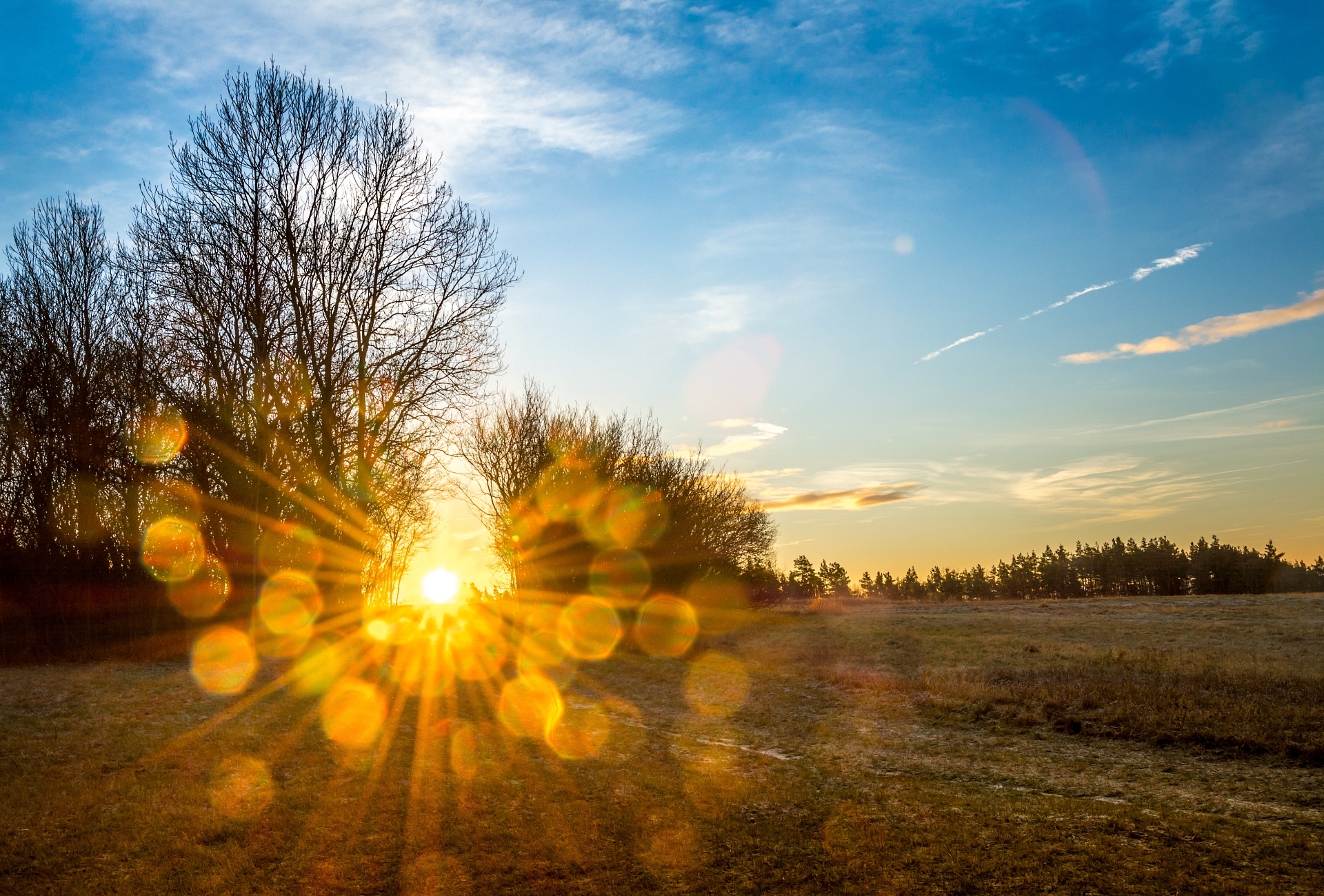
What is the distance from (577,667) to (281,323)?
1190cm

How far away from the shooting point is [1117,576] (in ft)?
252

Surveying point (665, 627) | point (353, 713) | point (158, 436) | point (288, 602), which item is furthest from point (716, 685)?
point (158, 436)

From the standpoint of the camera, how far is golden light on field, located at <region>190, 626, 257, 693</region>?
1536 centimetres

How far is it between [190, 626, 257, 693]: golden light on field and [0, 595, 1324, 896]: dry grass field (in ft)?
1.89

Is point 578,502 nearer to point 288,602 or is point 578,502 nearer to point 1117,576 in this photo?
point 288,602

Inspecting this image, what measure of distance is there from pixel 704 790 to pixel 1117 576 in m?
81.9

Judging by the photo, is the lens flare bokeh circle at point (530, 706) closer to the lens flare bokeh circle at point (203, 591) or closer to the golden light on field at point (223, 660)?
the golden light on field at point (223, 660)

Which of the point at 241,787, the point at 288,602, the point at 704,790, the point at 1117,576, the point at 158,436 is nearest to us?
the point at 241,787

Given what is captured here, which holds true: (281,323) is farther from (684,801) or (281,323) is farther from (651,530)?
(651,530)

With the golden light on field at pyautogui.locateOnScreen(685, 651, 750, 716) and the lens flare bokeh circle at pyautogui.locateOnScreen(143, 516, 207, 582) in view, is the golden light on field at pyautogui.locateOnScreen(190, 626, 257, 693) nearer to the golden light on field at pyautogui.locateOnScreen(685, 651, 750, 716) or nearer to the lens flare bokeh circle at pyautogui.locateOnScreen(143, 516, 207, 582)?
the lens flare bokeh circle at pyautogui.locateOnScreen(143, 516, 207, 582)

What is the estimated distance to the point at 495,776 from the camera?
30.6 feet

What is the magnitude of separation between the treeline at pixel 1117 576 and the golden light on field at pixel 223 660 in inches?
1466

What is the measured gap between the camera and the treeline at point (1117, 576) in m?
67.6

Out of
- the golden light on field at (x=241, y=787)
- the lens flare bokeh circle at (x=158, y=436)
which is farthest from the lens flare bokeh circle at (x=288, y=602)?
the golden light on field at (x=241, y=787)
